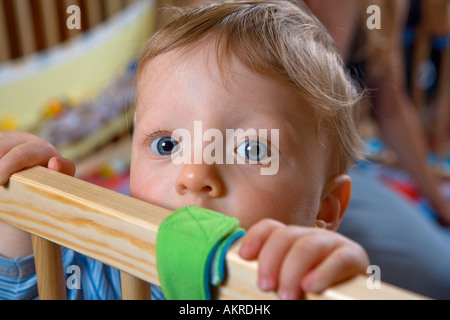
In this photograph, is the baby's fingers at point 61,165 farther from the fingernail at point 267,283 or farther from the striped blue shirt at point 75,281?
the fingernail at point 267,283

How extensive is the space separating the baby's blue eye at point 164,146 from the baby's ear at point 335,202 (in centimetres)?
21

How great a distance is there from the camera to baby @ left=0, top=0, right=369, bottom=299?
512 mm

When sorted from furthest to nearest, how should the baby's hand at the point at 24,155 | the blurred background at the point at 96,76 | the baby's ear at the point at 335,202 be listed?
the blurred background at the point at 96,76, the baby's ear at the point at 335,202, the baby's hand at the point at 24,155

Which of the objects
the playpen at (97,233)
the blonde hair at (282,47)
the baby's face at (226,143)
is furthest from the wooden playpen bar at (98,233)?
the blonde hair at (282,47)

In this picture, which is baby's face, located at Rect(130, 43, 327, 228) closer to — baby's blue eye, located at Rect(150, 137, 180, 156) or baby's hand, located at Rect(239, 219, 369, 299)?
baby's blue eye, located at Rect(150, 137, 180, 156)

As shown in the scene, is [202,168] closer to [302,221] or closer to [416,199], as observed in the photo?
[302,221]

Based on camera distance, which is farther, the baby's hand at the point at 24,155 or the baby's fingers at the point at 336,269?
the baby's hand at the point at 24,155

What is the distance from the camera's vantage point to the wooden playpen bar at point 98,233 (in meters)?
0.31

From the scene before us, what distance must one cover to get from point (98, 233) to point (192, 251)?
93mm

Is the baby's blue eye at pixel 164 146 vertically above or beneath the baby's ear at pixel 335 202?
above

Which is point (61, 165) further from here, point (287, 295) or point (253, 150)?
point (287, 295)

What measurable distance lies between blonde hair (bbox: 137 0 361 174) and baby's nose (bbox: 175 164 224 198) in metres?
0.13

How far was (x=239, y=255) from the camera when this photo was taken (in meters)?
0.32
